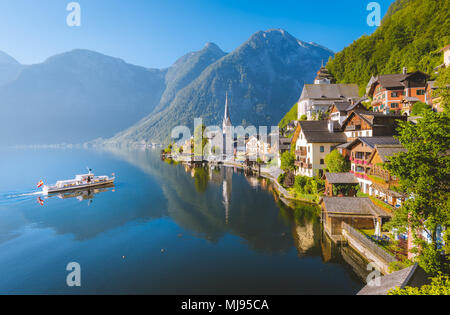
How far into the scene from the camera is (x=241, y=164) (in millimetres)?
102500

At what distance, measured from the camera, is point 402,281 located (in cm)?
1264

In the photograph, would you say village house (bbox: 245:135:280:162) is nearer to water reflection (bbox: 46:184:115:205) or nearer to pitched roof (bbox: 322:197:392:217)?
water reflection (bbox: 46:184:115:205)

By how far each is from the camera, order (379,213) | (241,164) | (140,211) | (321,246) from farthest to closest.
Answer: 1. (241,164)
2. (140,211)
3. (321,246)
4. (379,213)

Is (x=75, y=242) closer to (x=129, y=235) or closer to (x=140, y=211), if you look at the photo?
(x=129, y=235)

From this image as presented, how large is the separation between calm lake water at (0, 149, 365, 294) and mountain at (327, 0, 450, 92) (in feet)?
216

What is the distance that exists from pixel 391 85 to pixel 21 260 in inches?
3018

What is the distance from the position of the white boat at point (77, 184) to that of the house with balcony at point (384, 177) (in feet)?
212

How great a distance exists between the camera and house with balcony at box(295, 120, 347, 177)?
49.0 m

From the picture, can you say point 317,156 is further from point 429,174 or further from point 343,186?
point 429,174

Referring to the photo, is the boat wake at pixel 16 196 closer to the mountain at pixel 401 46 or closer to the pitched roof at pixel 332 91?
the pitched roof at pixel 332 91
